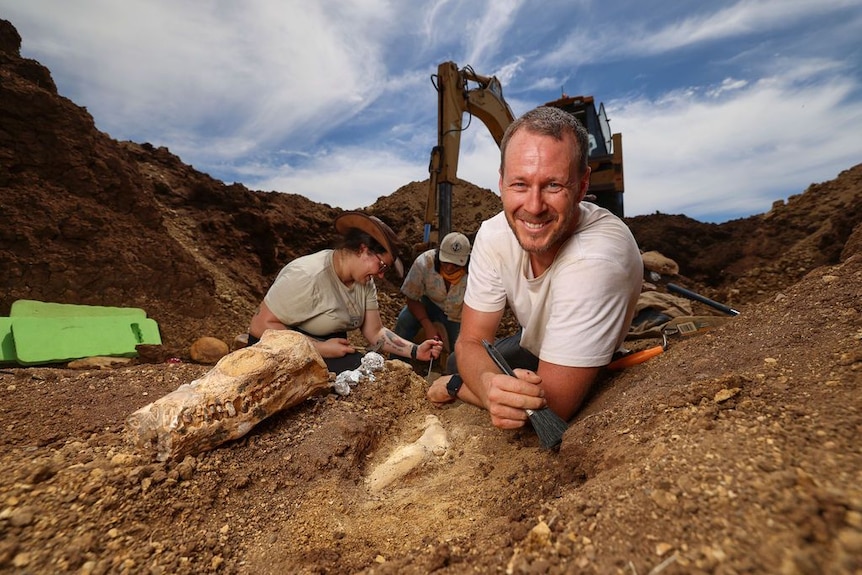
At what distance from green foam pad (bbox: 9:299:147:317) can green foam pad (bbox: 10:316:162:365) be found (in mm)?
643

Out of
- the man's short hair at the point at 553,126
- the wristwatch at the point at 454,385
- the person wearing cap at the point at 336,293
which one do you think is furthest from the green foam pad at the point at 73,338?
the man's short hair at the point at 553,126

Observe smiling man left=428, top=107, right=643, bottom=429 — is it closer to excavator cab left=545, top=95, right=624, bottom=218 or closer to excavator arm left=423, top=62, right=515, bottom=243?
excavator arm left=423, top=62, right=515, bottom=243

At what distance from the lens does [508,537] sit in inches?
39.5

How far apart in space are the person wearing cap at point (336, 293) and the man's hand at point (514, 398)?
2094 mm

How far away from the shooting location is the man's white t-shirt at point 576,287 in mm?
1807

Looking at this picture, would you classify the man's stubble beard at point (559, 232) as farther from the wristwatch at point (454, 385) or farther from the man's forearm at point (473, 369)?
the wristwatch at point (454, 385)

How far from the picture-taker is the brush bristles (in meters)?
1.58

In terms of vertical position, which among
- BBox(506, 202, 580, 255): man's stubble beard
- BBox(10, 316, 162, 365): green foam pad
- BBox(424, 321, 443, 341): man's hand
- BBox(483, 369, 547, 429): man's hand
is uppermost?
BBox(506, 202, 580, 255): man's stubble beard

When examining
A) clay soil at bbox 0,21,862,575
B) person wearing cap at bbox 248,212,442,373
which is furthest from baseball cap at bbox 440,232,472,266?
clay soil at bbox 0,21,862,575

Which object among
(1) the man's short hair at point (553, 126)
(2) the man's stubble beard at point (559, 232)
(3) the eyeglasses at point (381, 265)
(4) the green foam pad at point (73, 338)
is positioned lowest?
(4) the green foam pad at point (73, 338)

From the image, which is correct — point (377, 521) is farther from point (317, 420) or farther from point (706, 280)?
point (706, 280)

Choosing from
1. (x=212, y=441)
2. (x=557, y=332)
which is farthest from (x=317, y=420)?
(x=557, y=332)

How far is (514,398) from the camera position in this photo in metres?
1.69

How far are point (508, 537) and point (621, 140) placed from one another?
7.78m
